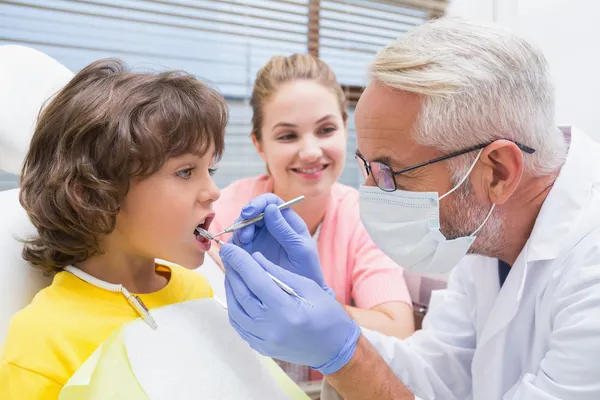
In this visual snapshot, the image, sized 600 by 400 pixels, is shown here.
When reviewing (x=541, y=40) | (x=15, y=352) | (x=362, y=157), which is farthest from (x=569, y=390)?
(x=541, y=40)

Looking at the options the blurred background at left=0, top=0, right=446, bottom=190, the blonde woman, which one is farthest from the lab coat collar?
the blurred background at left=0, top=0, right=446, bottom=190

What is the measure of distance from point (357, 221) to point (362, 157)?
76 centimetres

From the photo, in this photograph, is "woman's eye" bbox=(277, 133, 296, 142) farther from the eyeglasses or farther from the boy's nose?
the boy's nose

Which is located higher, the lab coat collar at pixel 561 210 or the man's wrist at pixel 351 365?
the lab coat collar at pixel 561 210

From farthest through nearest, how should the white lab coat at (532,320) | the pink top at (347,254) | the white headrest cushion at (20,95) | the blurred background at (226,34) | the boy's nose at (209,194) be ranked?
the blurred background at (226,34)
the pink top at (347,254)
the white headrest cushion at (20,95)
the boy's nose at (209,194)
the white lab coat at (532,320)

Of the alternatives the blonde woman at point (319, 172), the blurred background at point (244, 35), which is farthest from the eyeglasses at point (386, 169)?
the blurred background at point (244, 35)

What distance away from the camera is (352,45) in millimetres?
2900

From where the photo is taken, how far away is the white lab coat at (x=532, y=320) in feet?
3.20

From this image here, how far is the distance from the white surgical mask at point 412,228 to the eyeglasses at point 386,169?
17 mm

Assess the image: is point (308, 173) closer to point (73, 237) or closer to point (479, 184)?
point (479, 184)

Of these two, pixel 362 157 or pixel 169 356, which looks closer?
pixel 169 356

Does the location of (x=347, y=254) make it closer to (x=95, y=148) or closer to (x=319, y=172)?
(x=319, y=172)

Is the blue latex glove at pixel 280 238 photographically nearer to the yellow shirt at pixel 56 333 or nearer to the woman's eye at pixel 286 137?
the yellow shirt at pixel 56 333

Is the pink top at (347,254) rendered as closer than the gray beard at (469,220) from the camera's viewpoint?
No
